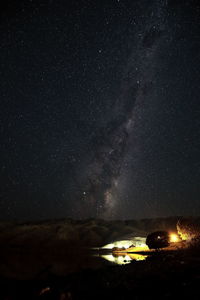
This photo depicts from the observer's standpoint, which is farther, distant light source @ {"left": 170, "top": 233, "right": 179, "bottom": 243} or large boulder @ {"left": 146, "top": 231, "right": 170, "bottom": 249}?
large boulder @ {"left": 146, "top": 231, "right": 170, "bottom": 249}

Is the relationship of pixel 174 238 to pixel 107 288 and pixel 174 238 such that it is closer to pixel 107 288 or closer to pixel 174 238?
pixel 174 238

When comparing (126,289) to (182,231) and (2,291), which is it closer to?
(2,291)

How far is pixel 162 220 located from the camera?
140 metres

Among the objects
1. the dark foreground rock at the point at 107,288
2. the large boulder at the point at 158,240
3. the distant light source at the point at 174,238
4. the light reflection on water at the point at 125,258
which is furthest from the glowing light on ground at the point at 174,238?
the dark foreground rock at the point at 107,288

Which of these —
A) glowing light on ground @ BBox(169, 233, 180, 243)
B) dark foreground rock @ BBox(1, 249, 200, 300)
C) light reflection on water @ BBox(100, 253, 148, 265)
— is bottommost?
dark foreground rock @ BBox(1, 249, 200, 300)

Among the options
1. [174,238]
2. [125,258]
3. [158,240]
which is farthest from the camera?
[158,240]

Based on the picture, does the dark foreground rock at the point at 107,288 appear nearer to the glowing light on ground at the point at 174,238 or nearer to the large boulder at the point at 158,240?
the glowing light on ground at the point at 174,238

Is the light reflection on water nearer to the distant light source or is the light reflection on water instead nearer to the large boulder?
the large boulder

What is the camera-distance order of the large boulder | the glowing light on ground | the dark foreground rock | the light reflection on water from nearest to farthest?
1. the dark foreground rock
2. the light reflection on water
3. the glowing light on ground
4. the large boulder

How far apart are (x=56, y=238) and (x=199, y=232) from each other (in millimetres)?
104006

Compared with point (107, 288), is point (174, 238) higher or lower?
higher

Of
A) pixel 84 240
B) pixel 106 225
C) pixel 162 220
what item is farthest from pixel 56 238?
pixel 162 220

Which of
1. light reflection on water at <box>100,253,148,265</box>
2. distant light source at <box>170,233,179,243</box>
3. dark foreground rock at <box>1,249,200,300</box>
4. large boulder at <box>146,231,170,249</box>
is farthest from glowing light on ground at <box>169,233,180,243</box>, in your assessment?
dark foreground rock at <box>1,249,200,300</box>

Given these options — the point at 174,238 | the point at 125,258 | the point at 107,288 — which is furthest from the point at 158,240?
the point at 107,288
